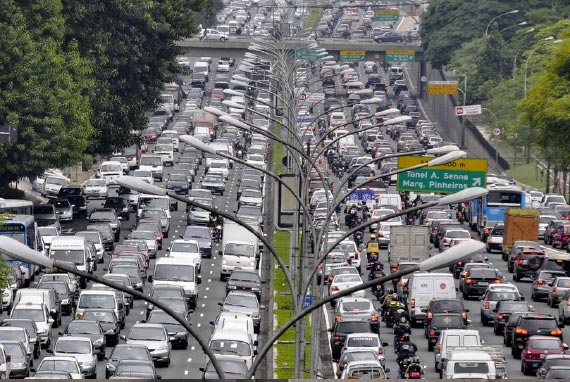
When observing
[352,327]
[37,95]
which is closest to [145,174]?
[37,95]

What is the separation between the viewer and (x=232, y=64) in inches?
7854

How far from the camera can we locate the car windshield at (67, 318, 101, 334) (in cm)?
5847

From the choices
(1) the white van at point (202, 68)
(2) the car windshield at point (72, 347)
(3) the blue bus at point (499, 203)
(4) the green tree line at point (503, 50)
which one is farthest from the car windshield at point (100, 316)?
(1) the white van at point (202, 68)

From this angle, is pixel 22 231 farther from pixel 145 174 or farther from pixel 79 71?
pixel 145 174

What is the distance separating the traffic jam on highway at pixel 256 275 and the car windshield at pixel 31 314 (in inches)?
2.1

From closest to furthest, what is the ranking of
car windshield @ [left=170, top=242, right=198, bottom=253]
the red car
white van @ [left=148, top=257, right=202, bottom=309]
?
the red car → white van @ [left=148, top=257, right=202, bottom=309] → car windshield @ [left=170, top=242, right=198, bottom=253]

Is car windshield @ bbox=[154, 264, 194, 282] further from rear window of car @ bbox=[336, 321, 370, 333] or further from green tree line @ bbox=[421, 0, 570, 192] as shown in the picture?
green tree line @ bbox=[421, 0, 570, 192]

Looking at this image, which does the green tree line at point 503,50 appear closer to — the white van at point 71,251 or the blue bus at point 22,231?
the blue bus at point 22,231

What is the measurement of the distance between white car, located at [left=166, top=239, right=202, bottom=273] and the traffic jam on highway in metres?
0.11

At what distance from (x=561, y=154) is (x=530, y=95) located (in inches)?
145

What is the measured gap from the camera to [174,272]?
70938 millimetres

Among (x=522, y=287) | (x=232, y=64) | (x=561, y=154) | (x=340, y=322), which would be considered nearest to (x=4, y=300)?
(x=340, y=322)

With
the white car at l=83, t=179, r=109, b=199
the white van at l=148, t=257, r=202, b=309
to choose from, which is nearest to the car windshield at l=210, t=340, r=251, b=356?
the white van at l=148, t=257, r=202, b=309

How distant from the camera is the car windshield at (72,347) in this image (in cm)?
5428
